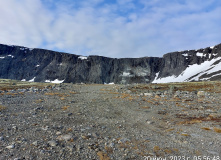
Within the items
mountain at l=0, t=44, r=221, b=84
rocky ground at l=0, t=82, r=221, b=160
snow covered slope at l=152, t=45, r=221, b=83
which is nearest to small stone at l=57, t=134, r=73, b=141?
rocky ground at l=0, t=82, r=221, b=160

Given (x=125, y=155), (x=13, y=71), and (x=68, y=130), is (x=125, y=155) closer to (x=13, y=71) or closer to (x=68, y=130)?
(x=68, y=130)

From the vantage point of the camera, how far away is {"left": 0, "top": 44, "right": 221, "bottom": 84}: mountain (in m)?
179

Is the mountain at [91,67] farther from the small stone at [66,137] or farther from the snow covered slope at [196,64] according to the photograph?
the small stone at [66,137]

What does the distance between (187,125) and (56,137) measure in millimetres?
8832

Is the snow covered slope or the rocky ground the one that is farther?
the snow covered slope

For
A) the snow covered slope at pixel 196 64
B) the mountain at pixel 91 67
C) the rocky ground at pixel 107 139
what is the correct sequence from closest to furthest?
the rocky ground at pixel 107 139, the snow covered slope at pixel 196 64, the mountain at pixel 91 67

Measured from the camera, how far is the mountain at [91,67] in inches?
7057

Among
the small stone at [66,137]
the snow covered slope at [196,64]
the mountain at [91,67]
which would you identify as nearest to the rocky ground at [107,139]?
the small stone at [66,137]

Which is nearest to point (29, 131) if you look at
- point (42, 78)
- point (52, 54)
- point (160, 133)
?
point (160, 133)

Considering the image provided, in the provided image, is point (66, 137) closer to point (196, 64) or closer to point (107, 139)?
point (107, 139)

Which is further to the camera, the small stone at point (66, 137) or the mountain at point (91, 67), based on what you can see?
the mountain at point (91, 67)

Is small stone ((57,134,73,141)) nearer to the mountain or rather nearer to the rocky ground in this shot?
the rocky ground

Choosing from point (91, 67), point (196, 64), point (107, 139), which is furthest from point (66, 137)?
point (196, 64)

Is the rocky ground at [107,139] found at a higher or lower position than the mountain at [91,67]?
lower
